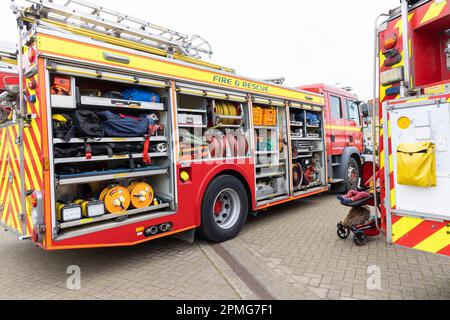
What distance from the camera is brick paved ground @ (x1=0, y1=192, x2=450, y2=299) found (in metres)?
3.18

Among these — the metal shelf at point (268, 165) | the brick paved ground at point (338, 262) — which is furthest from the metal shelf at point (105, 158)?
the metal shelf at point (268, 165)

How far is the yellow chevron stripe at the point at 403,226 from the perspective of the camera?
269 centimetres

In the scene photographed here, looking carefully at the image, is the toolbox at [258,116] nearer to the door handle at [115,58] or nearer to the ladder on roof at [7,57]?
the door handle at [115,58]

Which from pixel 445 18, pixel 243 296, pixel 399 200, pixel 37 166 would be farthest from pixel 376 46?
pixel 37 166

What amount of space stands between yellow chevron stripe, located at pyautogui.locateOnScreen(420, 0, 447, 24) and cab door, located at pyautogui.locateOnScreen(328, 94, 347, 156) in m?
4.86

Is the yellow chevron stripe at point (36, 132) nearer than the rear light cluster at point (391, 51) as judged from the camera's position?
No

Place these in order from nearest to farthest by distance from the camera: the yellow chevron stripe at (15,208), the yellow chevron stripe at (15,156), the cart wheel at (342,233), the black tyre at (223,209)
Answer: the yellow chevron stripe at (15,156) → the yellow chevron stripe at (15,208) → the black tyre at (223,209) → the cart wheel at (342,233)

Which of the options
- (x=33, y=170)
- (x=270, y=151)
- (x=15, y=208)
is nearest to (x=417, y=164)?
(x=270, y=151)

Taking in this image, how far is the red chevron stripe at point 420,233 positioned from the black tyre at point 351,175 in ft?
17.6

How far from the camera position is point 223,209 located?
16.3 feet

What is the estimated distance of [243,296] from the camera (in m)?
3.10

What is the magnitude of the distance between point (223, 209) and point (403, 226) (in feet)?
9.01

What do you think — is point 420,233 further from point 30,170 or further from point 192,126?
point 30,170
